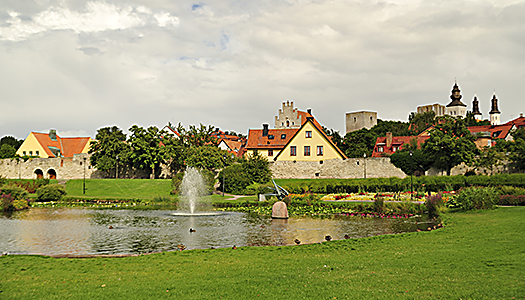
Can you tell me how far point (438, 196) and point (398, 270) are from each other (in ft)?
52.0

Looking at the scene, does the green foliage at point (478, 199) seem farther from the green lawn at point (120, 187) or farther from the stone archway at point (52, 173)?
the stone archway at point (52, 173)

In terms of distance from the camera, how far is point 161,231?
17.0 m

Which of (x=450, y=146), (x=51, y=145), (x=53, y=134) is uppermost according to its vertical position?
(x=53, y=134)

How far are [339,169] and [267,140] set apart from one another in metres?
14.2

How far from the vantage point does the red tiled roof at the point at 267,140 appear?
58812 millimetres

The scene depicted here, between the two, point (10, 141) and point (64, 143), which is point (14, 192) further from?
point (10, 141)

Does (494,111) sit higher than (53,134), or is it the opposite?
(494,111)

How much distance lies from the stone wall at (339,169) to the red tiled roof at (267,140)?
721cm

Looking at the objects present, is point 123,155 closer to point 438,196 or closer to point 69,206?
point 69,206

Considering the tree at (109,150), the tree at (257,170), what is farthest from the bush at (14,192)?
the tree at (109,150)

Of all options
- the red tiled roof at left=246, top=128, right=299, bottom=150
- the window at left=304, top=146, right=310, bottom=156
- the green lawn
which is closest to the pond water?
the green lawn

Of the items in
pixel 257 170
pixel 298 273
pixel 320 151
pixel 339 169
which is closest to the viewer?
pixel 298 273

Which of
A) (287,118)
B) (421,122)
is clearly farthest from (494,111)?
(287,118)

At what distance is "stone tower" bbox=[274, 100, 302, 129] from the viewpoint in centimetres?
9634
